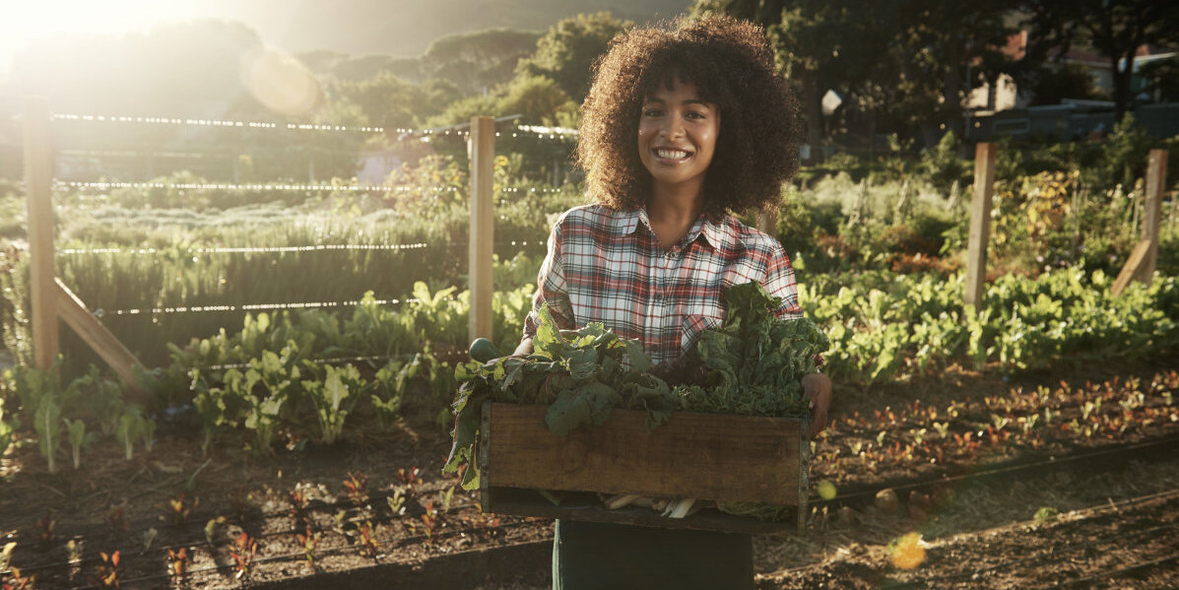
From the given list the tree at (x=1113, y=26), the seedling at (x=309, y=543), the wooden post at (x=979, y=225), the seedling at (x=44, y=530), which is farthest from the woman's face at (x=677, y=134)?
the tree at (x=1113, y=26)

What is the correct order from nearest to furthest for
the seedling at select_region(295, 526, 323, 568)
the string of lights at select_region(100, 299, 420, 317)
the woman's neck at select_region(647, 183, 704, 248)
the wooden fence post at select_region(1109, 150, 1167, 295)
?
the woman's neck at select_region(647, 183, 704, 248)
the seedling at select_region(295, 526, 323, 568)
the string of lights at select_region(100, 299, 420, 317)
the wooden fence post at select_region(1109, 150, 1167, 295)

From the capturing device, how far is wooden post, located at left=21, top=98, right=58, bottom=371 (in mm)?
4406

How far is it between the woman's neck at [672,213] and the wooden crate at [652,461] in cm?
57

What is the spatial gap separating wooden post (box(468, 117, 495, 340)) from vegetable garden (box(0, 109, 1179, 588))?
39 cm

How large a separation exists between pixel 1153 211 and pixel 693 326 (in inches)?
298

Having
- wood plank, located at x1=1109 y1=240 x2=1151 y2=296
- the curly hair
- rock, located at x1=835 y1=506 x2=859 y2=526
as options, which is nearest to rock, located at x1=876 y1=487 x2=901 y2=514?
rock, located at x1=835 y1=506 x2=859 y2=526

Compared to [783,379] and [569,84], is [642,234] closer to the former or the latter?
[783,379]

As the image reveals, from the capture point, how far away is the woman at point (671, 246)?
5.80 feet

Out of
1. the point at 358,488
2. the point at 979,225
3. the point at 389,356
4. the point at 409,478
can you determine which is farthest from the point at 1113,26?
the point at 358,488

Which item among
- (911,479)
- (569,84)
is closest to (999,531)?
(911,479)

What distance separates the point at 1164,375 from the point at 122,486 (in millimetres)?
6516

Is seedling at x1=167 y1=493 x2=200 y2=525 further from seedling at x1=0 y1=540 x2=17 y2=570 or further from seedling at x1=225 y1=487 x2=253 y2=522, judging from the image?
seedling at x1=0 y1=540 x2=17 y2=570

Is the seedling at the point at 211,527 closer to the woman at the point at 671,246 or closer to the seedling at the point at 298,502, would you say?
the seedling at the point at 298,502

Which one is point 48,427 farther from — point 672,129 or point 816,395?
point 816,395
